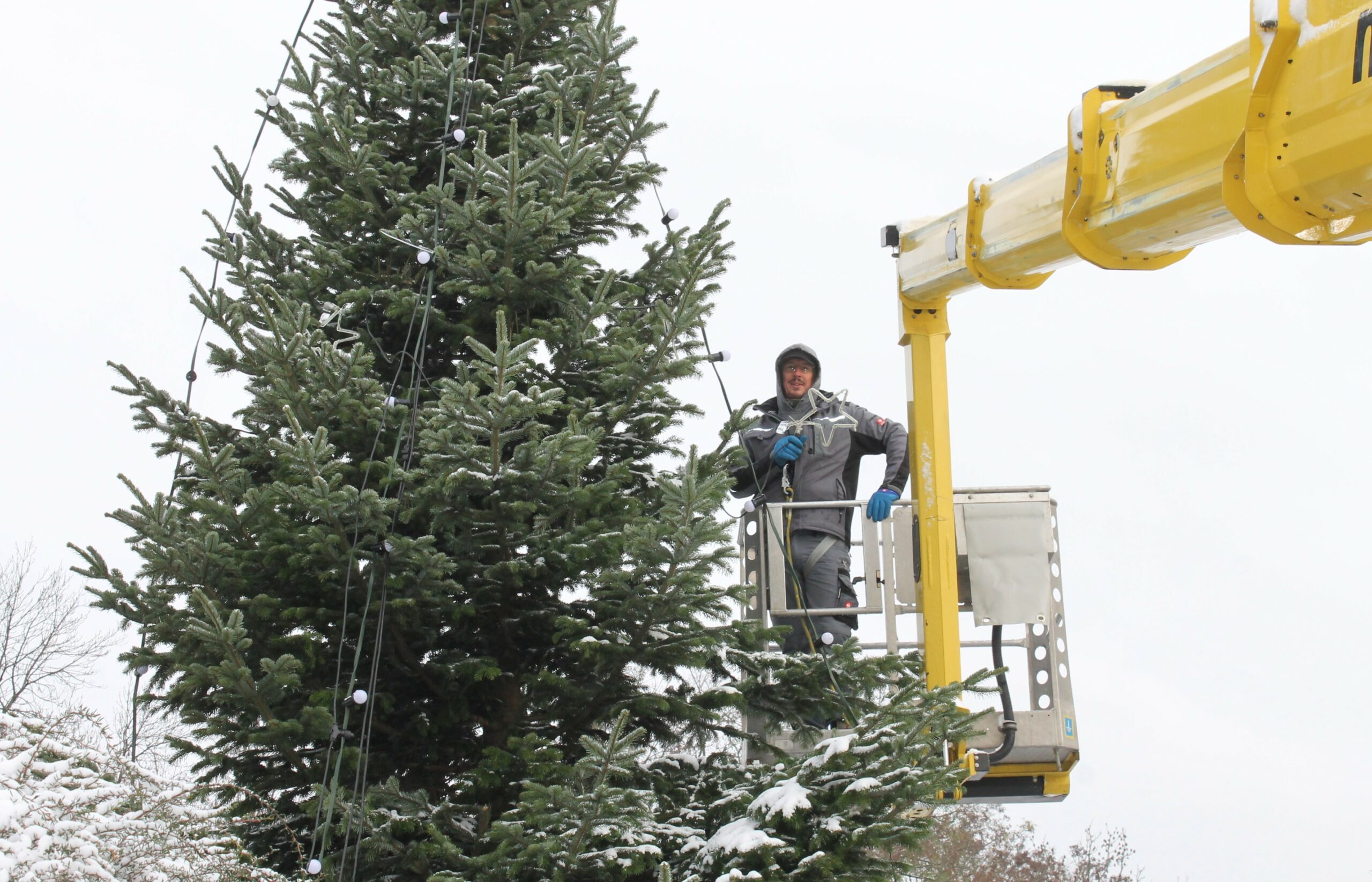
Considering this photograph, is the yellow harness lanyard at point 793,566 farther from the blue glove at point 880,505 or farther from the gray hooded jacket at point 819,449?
the blue glove at point 880,505

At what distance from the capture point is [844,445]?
7.66 m

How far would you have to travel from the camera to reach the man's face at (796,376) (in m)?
7.92

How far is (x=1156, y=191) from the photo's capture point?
4930mm

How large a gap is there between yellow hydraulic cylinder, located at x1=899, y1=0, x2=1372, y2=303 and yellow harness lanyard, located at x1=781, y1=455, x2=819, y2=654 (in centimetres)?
177

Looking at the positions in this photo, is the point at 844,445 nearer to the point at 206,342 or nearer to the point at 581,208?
the point at 581,208

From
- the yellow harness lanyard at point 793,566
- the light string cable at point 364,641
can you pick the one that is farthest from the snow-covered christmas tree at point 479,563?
the yellow harness lanyard at point 793,566

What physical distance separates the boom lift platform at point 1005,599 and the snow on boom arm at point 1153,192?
4.4 inches

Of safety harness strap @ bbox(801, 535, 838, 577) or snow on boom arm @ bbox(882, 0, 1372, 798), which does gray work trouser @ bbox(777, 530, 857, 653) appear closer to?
safety harness strap @ bbox(801, 535, 838, 577)

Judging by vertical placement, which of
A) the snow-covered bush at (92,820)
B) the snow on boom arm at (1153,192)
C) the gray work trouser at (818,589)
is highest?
the snow on boom arm at (1153,192)

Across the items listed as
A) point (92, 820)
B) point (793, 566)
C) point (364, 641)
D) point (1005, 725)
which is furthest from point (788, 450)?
point (92, 820)

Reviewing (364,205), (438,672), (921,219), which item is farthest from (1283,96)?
(364,205)

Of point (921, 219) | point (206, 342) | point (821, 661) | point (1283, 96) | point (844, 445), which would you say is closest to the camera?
point (1283, 96)

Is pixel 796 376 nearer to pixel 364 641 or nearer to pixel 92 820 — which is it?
pixel 364 641

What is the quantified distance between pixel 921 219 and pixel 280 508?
343cm
